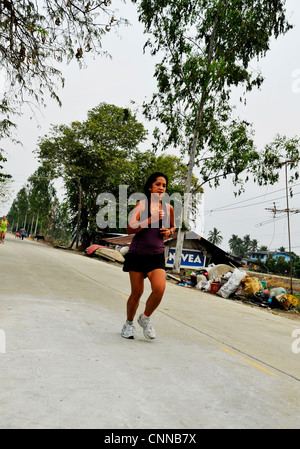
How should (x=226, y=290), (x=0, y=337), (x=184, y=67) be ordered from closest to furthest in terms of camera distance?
(x=0, y=337)
(x=226, y=290)
(x=184, y=67)

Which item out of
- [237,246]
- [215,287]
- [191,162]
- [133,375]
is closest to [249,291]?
[215,287]

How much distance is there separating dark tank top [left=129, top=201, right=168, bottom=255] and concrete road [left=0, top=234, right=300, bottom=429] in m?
0.98

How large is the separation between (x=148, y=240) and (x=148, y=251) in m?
0.12

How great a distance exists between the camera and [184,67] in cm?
1859

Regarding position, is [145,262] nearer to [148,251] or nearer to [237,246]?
[148,251]

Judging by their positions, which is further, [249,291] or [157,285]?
[249,291]

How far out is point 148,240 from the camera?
12.5 ft

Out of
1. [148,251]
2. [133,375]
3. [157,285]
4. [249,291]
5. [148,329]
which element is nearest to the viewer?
[133,375]

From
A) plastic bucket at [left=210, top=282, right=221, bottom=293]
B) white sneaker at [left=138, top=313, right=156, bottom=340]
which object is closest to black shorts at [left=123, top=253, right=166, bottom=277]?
white sneaker at [left=138, top=313, right=156, bottom=340]

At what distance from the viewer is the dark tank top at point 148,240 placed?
149 inches
